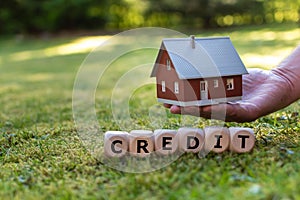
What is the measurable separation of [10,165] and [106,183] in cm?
68

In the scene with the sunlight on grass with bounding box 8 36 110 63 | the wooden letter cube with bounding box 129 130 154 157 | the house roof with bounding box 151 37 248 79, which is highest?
the house roof with bounding box 151 37 248 79

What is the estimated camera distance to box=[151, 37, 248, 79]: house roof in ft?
8.59

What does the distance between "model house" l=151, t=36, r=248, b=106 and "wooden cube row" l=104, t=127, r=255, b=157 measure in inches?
7.2

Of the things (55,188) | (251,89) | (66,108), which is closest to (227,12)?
(66,108)

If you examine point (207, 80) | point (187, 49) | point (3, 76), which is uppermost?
point (187, 49)

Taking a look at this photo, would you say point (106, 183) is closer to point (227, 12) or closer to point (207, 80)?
point (207, 80)

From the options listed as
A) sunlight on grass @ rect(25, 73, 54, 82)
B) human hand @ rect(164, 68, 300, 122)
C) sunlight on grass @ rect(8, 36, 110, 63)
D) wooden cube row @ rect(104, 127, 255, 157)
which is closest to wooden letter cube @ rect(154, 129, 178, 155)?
wooden cube row @ rect(104, 127, 255, 157)

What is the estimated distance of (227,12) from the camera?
49.2 ft

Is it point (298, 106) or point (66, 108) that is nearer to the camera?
point (298, 106)

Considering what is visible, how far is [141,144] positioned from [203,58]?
1.92 feet

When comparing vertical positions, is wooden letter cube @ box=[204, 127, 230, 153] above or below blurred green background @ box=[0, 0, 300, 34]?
below

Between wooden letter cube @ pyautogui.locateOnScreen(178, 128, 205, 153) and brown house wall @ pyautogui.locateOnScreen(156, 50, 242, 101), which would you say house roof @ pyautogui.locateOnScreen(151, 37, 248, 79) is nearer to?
brown house wall @ pyautogui.locateOnScreen(156, 50, 242, 101)

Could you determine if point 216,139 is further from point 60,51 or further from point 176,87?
point 60,51

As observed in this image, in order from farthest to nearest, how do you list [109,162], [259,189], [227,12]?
[227,12] < [109,162] < [259,189]
